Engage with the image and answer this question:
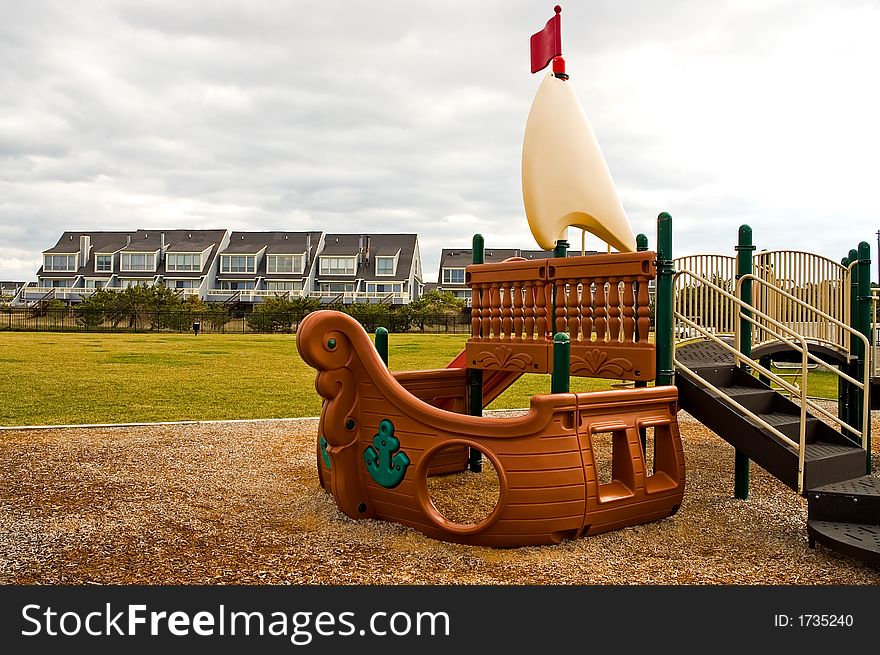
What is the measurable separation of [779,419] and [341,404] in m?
3.80

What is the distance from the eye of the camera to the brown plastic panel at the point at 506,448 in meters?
5.28

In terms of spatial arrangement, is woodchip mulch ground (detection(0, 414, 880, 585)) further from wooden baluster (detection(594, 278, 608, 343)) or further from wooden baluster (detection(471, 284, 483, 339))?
wooden baluster (detection(471, 284, 483, 339))

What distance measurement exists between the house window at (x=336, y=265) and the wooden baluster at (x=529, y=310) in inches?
2228

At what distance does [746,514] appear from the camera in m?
6.60

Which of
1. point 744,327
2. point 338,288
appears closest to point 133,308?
point 338,288

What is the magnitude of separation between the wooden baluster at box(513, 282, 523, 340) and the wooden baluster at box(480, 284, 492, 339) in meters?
0.35

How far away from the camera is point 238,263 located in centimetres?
6319

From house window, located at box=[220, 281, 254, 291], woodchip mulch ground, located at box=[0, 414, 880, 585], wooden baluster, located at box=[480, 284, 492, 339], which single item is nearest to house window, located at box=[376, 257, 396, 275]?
house window, located at box=[220, 281, 254, 291]

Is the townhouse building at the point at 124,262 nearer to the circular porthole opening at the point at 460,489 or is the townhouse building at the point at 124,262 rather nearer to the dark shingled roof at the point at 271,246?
the dark shingled roof at the point at 271,246

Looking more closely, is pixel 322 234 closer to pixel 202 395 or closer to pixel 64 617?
pixel 202 395

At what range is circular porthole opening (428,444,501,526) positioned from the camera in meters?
6.53

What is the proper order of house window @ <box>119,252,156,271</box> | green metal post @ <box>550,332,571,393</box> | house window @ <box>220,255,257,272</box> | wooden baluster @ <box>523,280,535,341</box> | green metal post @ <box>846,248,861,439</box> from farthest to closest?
house window @ <box>220,255,257,272</box> → house window @ <box>119,252,156,271</box> → green metal post @ <box>846,248,861,439</box> → wooden baluster @ <box>523,280,535,341</box> → green metal post @ <box>550,332,571,393</box>

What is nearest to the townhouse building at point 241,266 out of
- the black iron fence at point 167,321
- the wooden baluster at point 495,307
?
the black iron fence at point 167,321

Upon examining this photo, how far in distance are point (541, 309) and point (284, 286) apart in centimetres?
5671
